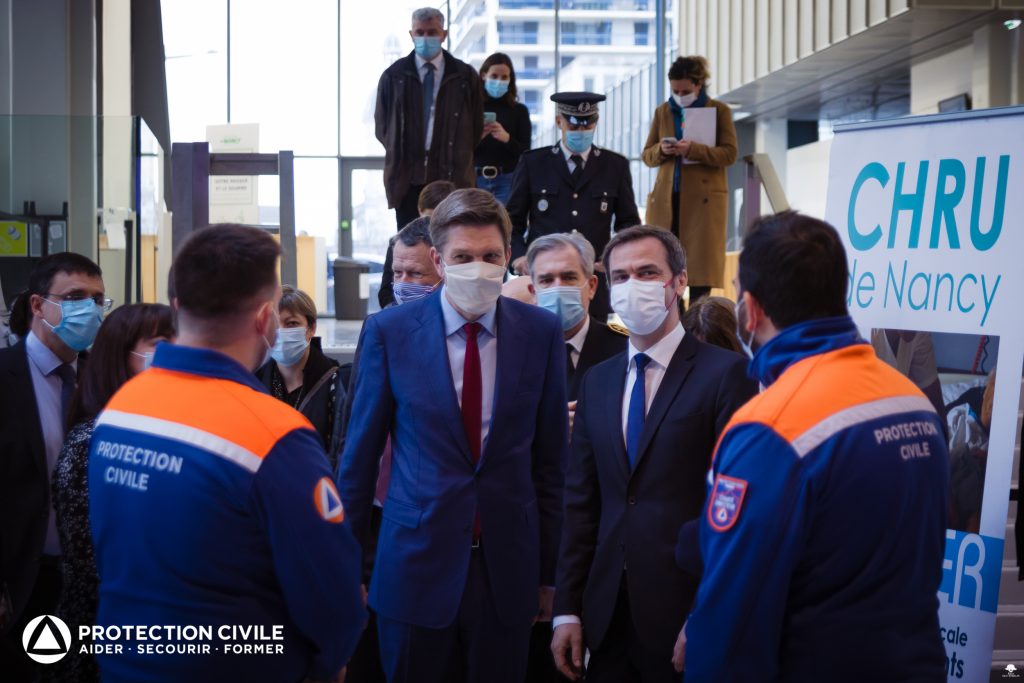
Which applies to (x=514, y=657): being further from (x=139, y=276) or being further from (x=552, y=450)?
(x=139, y=276)

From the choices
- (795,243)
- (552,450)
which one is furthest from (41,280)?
(795,243)

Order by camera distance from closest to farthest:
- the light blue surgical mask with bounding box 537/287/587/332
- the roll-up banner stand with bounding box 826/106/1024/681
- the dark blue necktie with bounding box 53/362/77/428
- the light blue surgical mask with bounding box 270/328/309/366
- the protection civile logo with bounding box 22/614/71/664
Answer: the protection civile logo with bounding box 22/614/71/664 < the roll-up banner stand with bounding box 826/106/1024/681 < the dark blue necktie with bounding box 53/362/77/428 < the light blue surgical mask with bounding box 537/287/587/332 < the light blue surgical mask with bounding box 270/328/309/366

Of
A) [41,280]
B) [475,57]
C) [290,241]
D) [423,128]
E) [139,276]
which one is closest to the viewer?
[41,280]

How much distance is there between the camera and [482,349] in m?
2.86

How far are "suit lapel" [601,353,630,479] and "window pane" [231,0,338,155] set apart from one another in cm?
1371

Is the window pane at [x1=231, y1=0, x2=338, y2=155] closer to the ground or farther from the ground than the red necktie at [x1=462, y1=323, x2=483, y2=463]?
farther from the ground

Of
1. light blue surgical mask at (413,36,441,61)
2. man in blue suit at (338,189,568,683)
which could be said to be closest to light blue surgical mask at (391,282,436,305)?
man in blue suit at (338,189,568,683)

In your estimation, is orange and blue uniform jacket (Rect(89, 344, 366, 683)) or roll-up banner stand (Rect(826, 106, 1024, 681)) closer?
orange and blue uniform jacket (Rect(89, 344, 366, 683))

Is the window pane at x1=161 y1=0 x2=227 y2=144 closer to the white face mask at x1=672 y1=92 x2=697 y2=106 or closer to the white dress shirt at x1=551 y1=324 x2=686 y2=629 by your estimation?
the white face mask at x1=672 y1=92 x2=697 y2=106

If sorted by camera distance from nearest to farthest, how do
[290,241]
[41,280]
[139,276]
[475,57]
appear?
[41,280]
[290,241]
[139,276]
[475,57]

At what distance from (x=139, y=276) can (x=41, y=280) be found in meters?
2.52

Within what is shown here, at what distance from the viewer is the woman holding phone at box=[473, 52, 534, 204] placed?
20.6ft

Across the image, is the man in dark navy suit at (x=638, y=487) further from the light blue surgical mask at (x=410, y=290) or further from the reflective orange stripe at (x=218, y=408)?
the light blue surgical mask at (x=410, y=290)

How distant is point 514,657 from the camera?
276 cm
